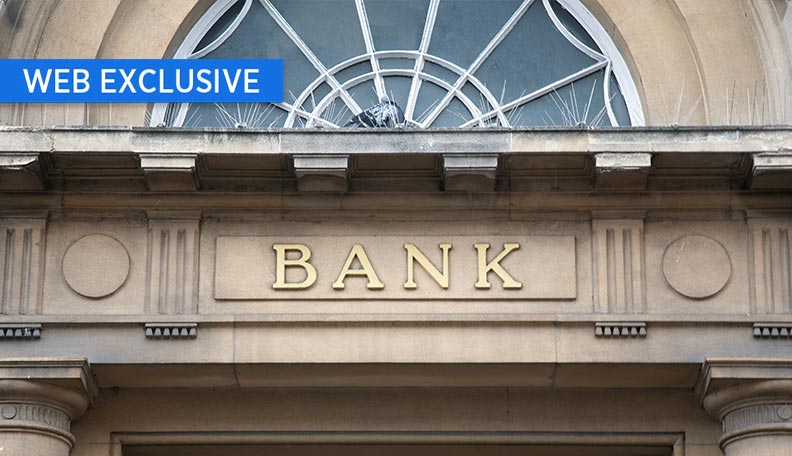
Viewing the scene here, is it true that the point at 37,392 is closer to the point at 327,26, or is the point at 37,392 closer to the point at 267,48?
the point at 267,48

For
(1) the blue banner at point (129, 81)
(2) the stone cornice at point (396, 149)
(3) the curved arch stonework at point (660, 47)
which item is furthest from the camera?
(3) the curved arch stonework at point (660, 47)

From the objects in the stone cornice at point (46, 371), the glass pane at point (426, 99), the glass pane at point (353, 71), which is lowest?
the stone cornice at point (46, 371)

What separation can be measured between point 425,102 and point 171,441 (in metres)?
4.45

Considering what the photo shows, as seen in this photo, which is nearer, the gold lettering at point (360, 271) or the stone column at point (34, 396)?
the stone column at point (34, 396)

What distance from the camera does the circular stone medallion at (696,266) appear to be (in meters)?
17.7

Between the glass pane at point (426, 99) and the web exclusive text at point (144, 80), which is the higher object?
the glass pane at point (426, 99)

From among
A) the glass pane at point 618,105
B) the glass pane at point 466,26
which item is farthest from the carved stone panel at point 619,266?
the glass pane at point 466,26

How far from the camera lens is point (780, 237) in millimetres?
17812

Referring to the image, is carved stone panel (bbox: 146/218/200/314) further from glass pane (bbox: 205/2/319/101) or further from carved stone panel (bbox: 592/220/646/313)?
carved stone panel (bbox: 592/220/646/313)

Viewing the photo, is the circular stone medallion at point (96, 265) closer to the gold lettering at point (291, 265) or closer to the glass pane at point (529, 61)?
the gold lettering at point (291, 265)

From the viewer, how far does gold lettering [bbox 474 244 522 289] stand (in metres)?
17.7

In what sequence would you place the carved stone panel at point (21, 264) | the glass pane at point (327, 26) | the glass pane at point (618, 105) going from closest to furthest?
the carved stone panel at point (21, 264), the glass pane at point (618, 105), the glass pane at point (327, 26)

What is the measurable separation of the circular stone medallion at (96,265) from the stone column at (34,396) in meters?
0.83

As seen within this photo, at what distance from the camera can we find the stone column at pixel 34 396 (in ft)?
55.8
